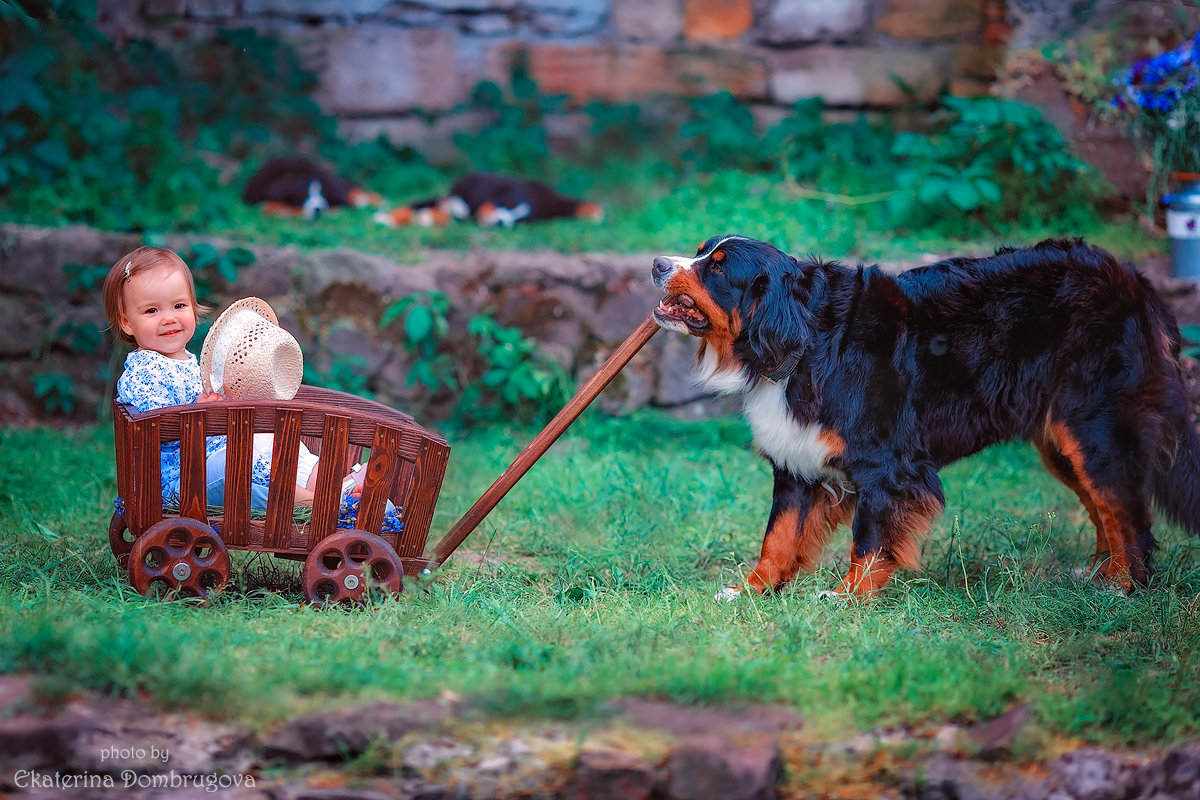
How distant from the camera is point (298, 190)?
6.74 m

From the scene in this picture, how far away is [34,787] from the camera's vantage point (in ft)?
8.30

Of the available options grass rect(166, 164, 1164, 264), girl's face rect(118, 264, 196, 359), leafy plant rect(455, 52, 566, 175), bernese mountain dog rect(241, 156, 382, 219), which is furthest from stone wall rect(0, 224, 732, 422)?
girl's face rect(118, 264, 196, 359)

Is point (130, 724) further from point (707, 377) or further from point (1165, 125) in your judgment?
point (1165, 125)

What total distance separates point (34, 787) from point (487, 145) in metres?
5.57

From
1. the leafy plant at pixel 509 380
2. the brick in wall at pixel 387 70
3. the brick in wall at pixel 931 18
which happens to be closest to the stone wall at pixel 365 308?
the leafy plant at pixel 509 380

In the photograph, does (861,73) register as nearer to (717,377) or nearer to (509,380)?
(509,380)

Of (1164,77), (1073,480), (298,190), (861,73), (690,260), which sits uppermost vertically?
(861,73)

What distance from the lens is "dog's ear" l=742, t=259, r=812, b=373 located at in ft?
11.5

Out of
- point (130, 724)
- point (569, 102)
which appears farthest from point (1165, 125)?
point (130, 724)

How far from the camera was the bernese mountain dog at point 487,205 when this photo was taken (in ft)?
21.8

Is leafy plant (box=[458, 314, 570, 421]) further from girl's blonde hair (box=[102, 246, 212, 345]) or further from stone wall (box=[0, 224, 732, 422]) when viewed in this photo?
girl's blonde hair (box=[102, 246, 212, 345])

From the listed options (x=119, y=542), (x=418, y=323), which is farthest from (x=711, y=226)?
(x=119, y=542)

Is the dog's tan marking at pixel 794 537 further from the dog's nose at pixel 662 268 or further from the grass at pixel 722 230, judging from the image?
the grass at pixel 722 230

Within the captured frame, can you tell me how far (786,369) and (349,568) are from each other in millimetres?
1443
